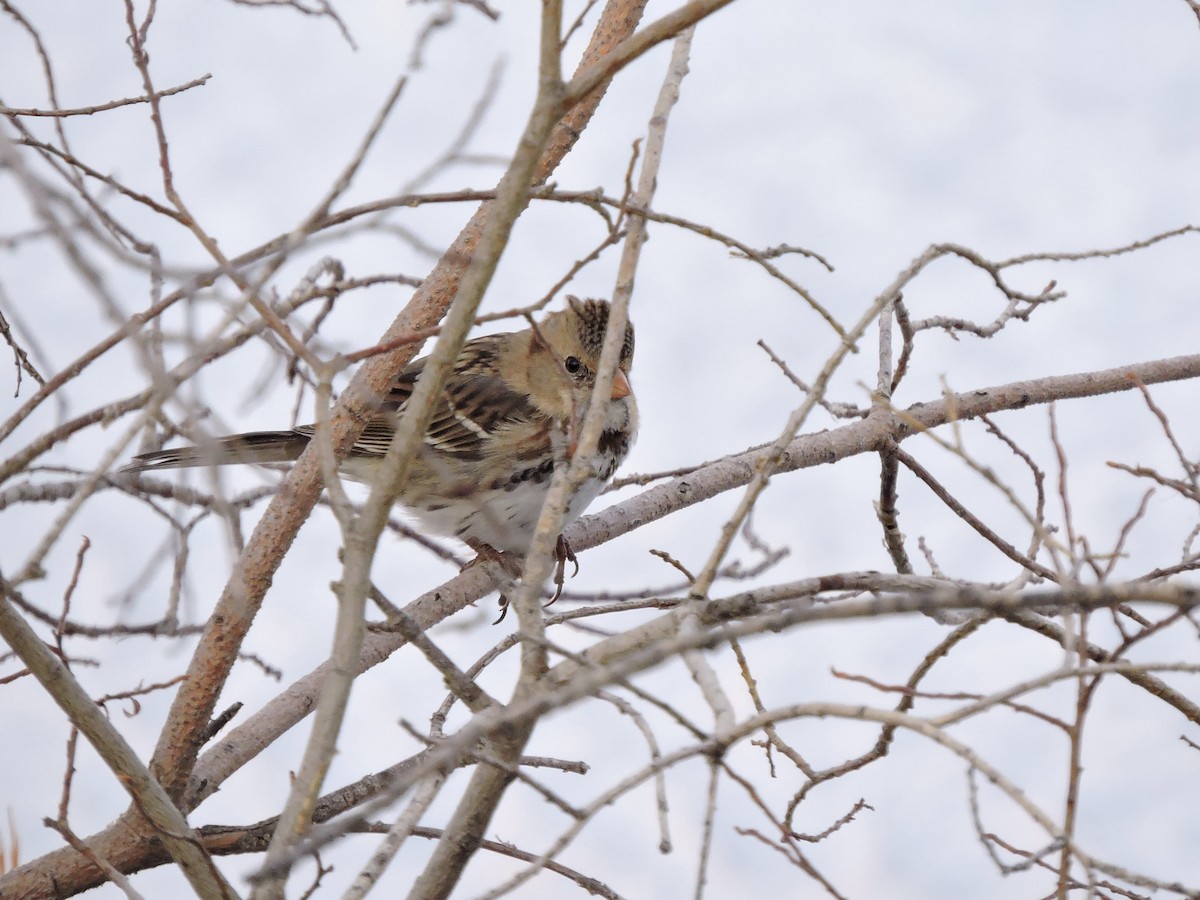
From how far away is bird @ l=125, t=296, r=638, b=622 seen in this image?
13.1 ft

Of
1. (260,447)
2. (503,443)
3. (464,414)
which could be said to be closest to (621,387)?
(503,443)

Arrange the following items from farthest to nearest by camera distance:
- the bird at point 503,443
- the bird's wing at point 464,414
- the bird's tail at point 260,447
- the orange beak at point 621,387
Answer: the bird's wing at point 464,414
the bird at point 503,443
the orange beak at point 621,387
the bird's tail at point 260,447

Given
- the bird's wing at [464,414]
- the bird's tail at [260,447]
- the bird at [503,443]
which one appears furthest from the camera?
the bird's wing at [464,414]

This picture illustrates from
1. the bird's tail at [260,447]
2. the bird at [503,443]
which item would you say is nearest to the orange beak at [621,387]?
the bird at [503,443]

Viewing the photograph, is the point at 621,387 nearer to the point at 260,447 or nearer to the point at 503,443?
the point at 503,443

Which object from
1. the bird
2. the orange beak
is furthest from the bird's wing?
the orange beak

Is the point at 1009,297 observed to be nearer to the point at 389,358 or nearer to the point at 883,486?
the point at 883,486

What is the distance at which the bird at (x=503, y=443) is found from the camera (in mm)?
3979

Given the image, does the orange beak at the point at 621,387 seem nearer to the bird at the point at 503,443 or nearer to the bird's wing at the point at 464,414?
the bird at the point at 503,443

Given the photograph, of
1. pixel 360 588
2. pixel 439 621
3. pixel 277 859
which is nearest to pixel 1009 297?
pixel 439 621

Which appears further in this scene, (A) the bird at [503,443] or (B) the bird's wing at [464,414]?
(B) the bird's wing at [464,414]

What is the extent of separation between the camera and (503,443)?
410 cm

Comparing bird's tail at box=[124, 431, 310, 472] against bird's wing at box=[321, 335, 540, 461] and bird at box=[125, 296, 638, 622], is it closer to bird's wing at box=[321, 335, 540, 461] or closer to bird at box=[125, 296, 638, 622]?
bird at box=[125, 296, 638, 622]

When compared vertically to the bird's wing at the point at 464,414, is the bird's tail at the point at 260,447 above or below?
below
